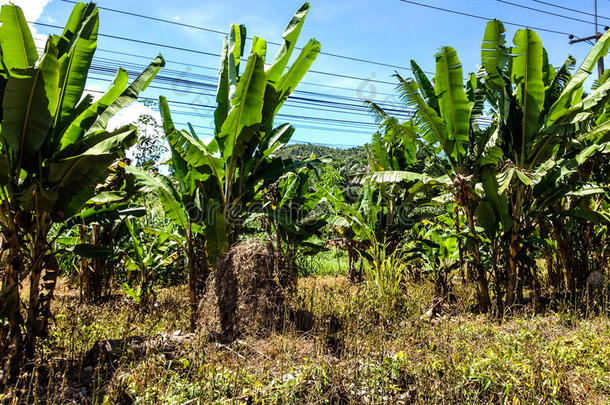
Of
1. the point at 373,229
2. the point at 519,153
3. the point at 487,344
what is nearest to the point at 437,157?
the point at 519,153

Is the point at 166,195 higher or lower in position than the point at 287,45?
lower

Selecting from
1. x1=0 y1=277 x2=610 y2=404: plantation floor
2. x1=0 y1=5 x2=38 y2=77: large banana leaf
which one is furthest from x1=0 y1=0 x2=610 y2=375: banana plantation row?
x1=0 y1=277 x2=610 y2=404: plantation floor

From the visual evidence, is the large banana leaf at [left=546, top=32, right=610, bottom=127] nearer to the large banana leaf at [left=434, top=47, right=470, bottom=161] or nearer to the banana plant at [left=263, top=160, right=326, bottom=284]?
the large banana leaf at [left=434, top=47, right=470, bottom=161]

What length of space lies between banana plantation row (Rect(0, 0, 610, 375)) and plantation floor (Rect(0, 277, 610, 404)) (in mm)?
550

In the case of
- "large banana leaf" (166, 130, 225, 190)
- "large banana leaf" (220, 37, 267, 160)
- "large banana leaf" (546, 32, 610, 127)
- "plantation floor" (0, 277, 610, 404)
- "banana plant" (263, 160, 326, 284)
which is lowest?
"plantation floor" (0, 277, 610, 404)

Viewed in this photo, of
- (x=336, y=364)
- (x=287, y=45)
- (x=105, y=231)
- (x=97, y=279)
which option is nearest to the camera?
(x=336, y=364)

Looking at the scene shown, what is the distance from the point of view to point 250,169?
18.1ft

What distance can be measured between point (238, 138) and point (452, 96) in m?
3.11

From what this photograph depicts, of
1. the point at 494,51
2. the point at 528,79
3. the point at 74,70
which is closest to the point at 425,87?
the point at 494,51

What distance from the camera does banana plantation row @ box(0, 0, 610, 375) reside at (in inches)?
142

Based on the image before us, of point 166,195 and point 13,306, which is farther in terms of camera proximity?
point 166,195

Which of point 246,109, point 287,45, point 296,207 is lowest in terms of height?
point 296,207

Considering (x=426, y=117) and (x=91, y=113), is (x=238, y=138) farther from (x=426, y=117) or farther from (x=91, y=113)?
(x=426, y=117)

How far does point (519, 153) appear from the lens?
5895mm
